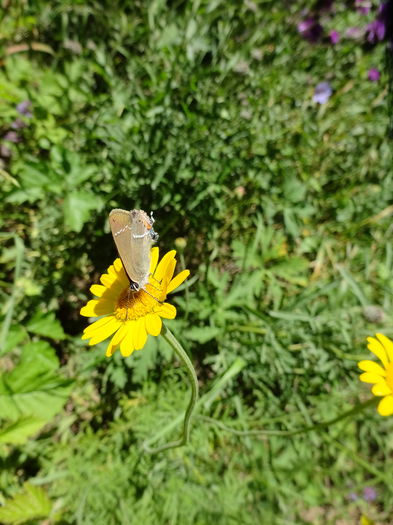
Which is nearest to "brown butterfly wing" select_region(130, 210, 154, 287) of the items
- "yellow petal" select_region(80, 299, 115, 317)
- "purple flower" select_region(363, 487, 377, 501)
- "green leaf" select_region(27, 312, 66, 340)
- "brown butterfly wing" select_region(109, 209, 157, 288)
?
"brown butterfly wing" select_region(109, 209, 157, 288)

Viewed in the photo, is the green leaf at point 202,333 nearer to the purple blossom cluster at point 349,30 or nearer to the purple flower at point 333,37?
the purple blossom cluster at point 349,30

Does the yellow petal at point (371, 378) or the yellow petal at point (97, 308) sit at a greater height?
the yellow petal at point (97, 308)

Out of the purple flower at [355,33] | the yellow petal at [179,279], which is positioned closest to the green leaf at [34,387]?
the yellow petal at [179,279]

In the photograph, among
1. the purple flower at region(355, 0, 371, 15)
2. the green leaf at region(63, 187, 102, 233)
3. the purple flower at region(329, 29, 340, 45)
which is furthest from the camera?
the purple flower at region(329, 29, 340, 45)

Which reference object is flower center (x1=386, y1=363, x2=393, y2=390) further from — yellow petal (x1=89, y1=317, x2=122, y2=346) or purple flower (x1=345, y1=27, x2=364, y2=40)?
purple flower (x1=345, y1=27, x2=364, y2=40)

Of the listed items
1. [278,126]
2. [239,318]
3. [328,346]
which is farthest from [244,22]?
[328,346]

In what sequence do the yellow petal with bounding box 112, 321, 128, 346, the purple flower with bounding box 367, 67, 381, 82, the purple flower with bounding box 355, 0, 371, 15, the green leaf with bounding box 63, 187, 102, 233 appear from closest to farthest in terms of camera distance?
the yellow petal with bounding box 112, 321, 128, 346
the green leaf with bounding box 63, 187, 102, 233
the purple flower with bounding box 355, 0, 371, 15
the purple flower with bounding box 367, 67, 381, 82
